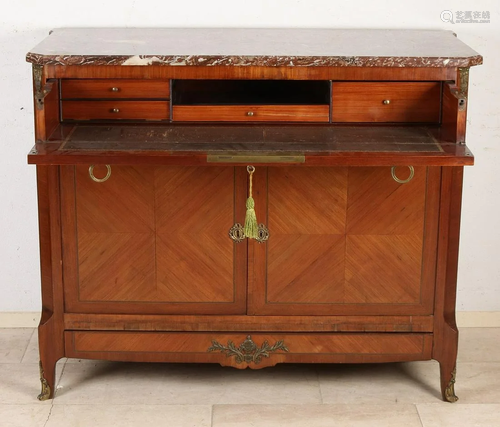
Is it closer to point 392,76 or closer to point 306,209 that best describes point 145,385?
point 306,209

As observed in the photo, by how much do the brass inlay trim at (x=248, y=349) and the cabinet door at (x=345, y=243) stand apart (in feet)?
0.38

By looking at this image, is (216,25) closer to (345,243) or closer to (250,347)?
(345,243)

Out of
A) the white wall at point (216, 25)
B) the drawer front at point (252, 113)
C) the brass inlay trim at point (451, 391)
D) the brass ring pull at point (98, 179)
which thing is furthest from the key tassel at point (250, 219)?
the brass inlay trim at point (451, 391)

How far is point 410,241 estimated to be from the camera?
3.46m

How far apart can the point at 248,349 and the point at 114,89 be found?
102cm

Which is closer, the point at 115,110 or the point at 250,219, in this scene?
the point at 250,219

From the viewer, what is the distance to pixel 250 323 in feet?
11.6

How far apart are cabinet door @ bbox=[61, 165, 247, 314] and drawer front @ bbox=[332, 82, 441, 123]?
42cm

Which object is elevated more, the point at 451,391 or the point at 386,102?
the point at 386,102

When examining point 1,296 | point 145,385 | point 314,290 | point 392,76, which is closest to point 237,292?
point 314,290

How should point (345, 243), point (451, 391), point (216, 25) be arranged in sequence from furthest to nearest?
point (216, 25) < point (451, 391) < point (345, 243)

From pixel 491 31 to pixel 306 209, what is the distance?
3.55 ft

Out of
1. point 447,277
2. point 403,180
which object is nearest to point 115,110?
point 403,180

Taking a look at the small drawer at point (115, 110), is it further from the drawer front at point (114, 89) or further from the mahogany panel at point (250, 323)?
the mahogany panel at point (250, 323)
